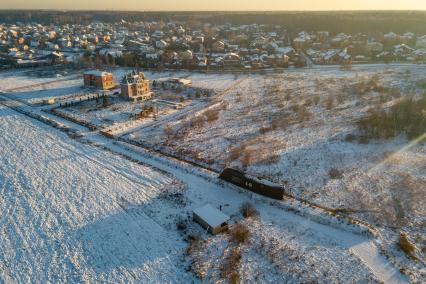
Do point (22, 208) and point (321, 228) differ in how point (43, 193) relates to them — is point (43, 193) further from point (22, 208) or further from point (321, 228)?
point (321, 228)

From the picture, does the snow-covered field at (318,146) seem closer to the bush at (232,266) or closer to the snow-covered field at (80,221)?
the snow-covered field at (80,221)

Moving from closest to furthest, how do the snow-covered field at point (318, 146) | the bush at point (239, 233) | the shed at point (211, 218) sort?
1. the bush at point (239, 233)
2. the shed at point (211, 218)
3. the snow-covered field at point (318, 146)

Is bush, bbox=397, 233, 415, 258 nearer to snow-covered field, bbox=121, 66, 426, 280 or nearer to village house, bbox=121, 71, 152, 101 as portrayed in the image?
snow-covered field, bbox=121, 66, 426, 280

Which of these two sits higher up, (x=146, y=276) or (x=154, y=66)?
(x=154, y=66)

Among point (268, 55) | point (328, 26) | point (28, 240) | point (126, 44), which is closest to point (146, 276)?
point (28, 240)

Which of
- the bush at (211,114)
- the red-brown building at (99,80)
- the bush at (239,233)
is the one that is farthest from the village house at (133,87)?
the bush at (239,233)

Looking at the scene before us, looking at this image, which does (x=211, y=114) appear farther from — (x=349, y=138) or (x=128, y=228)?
(x=128, y=228)
